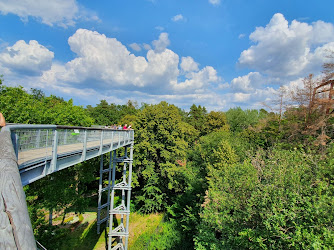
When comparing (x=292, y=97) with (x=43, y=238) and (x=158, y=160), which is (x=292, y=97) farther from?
(x=43, y=238)

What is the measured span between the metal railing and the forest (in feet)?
17.4

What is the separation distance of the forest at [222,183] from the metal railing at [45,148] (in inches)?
208

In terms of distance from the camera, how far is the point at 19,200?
3.59 feet

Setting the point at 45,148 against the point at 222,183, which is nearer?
the point at 45,148

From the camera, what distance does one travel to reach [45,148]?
155 inches

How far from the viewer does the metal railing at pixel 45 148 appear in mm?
3137

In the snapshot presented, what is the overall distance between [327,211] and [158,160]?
14.3 metres

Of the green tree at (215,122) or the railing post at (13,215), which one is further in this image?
the green tree at (215,122)

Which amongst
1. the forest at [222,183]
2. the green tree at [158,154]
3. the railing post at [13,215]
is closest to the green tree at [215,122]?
the forest at [222,183]

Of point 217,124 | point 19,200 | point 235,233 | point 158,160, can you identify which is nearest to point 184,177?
point 158,160

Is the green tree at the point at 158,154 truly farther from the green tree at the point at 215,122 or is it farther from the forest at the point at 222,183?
the green tree at the point at 215,122

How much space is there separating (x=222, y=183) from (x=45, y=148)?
795 cm

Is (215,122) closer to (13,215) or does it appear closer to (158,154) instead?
(158,154)

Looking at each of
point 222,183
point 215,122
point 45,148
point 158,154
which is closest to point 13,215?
point 45,148
